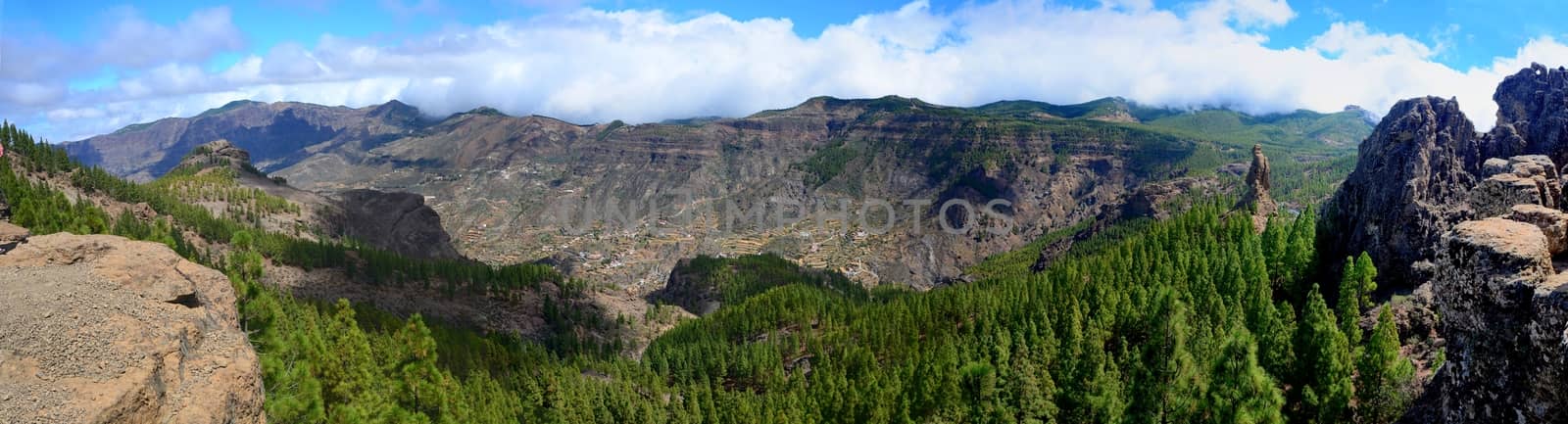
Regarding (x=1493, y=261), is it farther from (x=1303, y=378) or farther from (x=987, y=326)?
(x=987, y=326)

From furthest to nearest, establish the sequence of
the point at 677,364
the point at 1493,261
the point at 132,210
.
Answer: the point at 132,210 < the point at 677,364 < the point at 1493,261

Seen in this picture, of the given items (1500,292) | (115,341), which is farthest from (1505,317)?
(115,341)

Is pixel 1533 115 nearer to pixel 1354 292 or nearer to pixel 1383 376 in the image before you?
pixel 1354 292

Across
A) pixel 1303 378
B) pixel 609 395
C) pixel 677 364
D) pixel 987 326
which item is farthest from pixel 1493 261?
pixel 677 364

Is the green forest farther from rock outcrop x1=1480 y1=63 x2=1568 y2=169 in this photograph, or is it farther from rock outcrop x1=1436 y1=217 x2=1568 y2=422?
rock outcrop x1=1436 y1=217 x2=1568 y2=422

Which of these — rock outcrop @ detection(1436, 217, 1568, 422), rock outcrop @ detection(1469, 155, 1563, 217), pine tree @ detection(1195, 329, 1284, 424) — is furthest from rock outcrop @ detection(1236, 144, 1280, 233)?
rock outcrop @ detection(1436, 217, 1568, 422)

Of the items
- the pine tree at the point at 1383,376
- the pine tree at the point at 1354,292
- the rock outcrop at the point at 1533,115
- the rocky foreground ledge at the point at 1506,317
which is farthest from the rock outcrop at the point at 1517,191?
the rock outcrop at the point at 1533,115

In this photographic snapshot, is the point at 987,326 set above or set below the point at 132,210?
below
